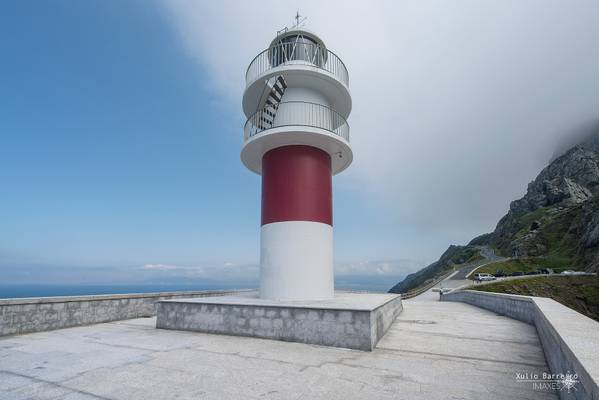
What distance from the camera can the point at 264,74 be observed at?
1127cm

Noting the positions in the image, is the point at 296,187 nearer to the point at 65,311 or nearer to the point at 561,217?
the point at 65,311

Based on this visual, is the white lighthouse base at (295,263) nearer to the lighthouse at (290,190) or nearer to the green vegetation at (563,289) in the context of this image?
the lighthouse at (290,190)

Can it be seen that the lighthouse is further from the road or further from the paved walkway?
the road

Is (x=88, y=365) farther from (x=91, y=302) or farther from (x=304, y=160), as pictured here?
(x=304, y=160)

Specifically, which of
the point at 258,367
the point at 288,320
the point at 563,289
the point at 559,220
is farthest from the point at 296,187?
the point at 559,220

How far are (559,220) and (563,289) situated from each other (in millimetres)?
54085

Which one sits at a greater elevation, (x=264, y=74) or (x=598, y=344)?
(x=264, y=74)

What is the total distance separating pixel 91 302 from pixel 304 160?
27.4 ft

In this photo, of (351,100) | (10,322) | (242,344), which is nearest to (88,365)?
(242,344)

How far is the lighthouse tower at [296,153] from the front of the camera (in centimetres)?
1031

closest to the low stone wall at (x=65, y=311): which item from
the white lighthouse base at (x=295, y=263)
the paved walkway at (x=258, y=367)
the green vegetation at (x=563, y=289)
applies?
the paved walkway at (x=258, y=367)

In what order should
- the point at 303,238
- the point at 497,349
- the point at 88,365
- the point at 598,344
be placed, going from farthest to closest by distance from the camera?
the point at 303,238, the point at 497,349, the point at 88,365, the point at 598,344

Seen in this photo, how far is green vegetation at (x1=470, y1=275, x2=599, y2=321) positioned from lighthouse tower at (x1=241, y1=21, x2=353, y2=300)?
28.8 meters

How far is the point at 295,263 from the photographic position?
10.2 m
